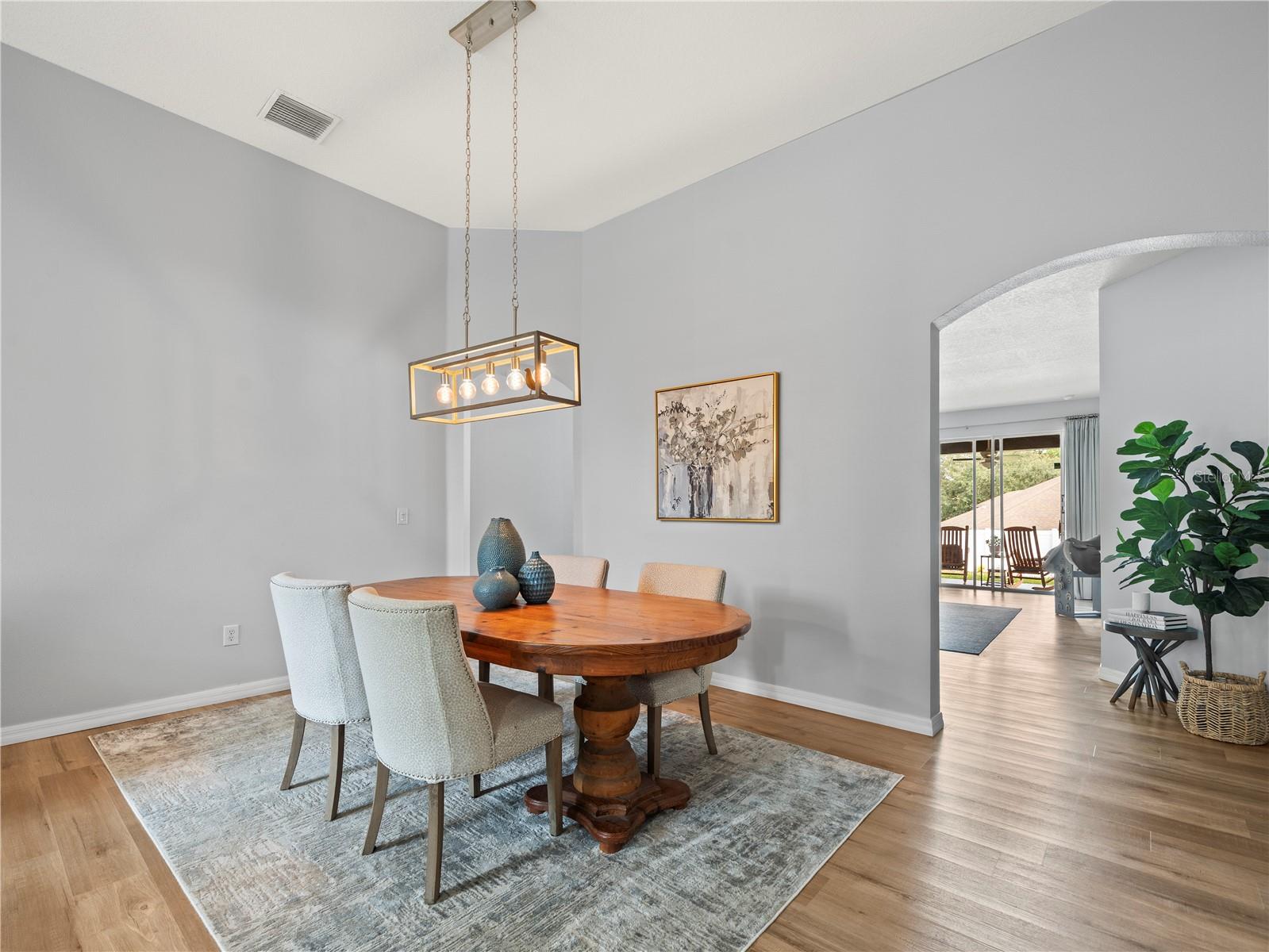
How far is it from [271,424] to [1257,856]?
4.85 metres

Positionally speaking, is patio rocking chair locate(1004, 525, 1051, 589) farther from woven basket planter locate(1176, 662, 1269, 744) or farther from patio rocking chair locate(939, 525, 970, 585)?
woven basket planter locate(1176, 662, 1269, 744)

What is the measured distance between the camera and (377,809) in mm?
1992

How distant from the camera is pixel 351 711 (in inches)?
86.0

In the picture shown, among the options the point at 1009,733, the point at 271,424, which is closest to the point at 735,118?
the point at 271,424

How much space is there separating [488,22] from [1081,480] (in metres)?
8.55

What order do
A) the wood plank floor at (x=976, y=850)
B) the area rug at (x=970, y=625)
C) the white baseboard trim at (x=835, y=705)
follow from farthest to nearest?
the area rug at (x=970, y=625), the white baseboard trim at (x=835, y=705), the wood plank floor at (x=976, y=850)

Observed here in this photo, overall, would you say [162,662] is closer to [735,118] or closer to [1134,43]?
[735,118]

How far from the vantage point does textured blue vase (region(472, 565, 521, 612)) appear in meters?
2.35

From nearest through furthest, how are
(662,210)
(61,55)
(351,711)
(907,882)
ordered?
(907,882) → (351,711) → (61,55) → (662,210)

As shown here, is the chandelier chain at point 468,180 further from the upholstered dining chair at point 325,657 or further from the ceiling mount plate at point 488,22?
the upholstered dining chair at point 325,657

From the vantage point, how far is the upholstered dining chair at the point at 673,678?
247cm

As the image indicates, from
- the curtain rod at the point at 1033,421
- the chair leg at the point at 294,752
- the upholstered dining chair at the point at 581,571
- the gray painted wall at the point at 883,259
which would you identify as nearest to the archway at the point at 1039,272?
the gray painted wall at the point at 883,259

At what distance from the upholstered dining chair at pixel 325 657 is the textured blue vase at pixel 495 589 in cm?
46

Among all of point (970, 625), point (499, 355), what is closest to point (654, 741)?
point (499, 355)
